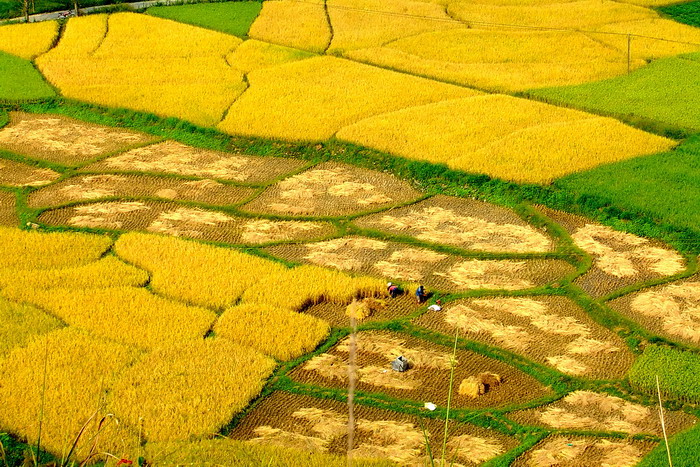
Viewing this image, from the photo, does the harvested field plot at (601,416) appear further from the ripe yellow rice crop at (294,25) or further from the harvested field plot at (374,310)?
the ripe yellow rice crop at (294,25)

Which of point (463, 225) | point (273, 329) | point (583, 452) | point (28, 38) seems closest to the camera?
point (583, 452)

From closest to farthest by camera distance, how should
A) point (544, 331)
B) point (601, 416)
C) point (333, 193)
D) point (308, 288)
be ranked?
point (601, 416)
point (544, 331)
point (308, 288)
point (333, 193)

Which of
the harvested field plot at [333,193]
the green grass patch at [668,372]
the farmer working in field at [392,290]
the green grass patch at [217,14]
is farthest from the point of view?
the green grass patch at [217,14]

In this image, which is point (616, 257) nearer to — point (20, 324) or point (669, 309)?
point (669, 309)

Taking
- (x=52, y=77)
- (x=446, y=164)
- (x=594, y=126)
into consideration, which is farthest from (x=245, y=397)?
(x=52, y=77)

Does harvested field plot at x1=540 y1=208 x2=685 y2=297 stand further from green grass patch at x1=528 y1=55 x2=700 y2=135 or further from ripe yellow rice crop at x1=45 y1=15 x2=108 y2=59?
ripe yellow rice crop at x1=45 y1=15 x2=108 y2=59

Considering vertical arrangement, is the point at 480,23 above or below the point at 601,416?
above

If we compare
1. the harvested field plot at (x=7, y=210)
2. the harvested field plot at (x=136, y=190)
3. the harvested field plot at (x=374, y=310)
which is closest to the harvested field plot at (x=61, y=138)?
the harvested field plot at (x=136, y=190)

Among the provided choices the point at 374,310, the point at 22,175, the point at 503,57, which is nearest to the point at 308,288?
the point at 374,310

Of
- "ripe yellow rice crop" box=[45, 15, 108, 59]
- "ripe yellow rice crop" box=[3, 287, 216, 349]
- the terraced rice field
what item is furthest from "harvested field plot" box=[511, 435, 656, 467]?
"ripe yellow rice crop" box=[45, 15, 108, 59]
